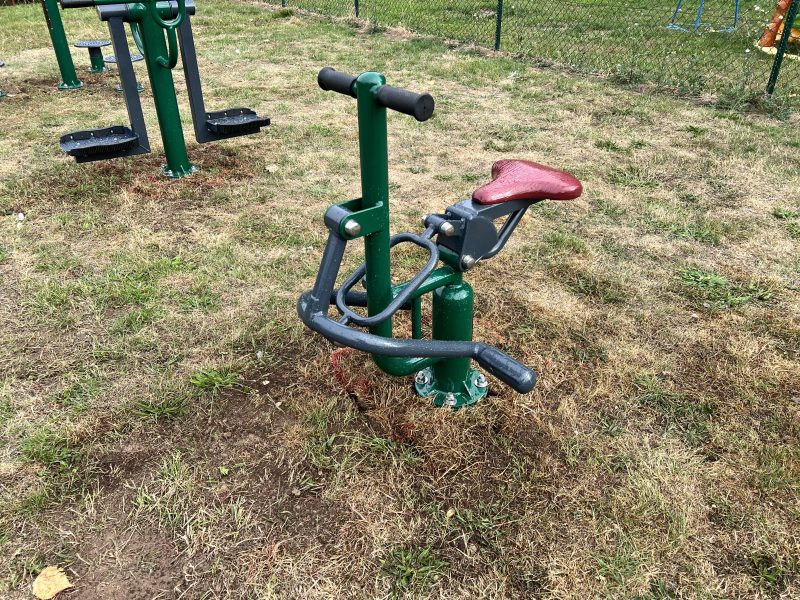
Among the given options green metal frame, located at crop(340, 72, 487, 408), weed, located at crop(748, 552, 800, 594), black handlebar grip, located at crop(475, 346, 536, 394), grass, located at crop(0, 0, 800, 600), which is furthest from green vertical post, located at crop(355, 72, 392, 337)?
weed, located at crop(748, 552, 800, 594)

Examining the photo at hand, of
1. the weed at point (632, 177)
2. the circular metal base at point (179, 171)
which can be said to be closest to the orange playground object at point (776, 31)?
the weed at point (632, 177)

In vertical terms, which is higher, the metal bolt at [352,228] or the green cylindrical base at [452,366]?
the metal bolt at [352,228]

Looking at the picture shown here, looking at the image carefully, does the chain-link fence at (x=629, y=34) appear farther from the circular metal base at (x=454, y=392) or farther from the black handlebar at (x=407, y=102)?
the black handlebar at (x=407, y=102)

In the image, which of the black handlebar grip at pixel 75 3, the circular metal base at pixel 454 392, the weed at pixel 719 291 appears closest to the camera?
the circular metal base at pixel 454 392

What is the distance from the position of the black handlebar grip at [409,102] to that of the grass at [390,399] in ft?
3.34

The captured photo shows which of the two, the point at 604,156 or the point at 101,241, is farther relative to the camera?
the point at 604,156

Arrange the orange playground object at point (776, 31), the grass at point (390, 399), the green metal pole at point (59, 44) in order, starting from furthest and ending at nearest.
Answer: the orange playground object at point (776, 31) < the green metal pole at point (59, 44) < the grass at point (390, 399)

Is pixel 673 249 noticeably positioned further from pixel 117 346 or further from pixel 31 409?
pixel 31 409

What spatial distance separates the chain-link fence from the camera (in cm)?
590

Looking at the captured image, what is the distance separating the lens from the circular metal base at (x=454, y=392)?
6.59ft

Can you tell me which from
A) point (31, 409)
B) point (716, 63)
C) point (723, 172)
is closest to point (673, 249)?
point (723, 172)

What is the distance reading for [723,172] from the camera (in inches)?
152

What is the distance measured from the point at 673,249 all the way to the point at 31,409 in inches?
113

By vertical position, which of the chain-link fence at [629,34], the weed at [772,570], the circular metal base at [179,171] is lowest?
the weed at [772,570]
